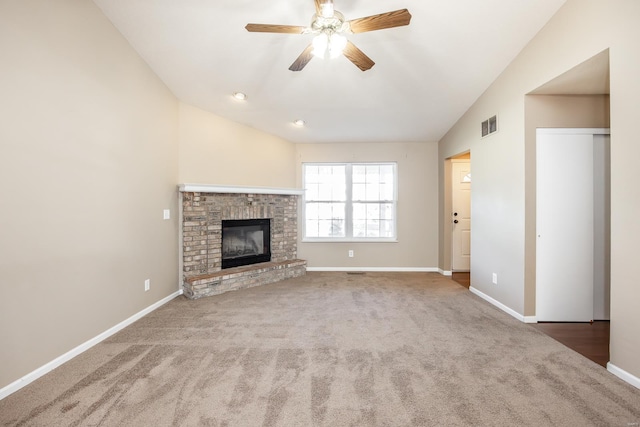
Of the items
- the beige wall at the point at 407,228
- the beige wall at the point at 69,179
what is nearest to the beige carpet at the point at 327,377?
the beige wall at the point at 69,179

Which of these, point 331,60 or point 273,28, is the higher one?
point 331,60

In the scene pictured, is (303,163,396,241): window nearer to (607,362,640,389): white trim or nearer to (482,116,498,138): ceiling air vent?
(482,116,498,138): ceiling air vent

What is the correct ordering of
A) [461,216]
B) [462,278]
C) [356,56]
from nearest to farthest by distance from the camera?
[356,56] → [462,278] → [461,216]

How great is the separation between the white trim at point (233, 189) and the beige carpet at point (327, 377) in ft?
5.32

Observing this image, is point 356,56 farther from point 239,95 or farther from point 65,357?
point 65,357

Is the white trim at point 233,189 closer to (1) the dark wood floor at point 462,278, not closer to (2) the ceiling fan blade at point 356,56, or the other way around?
(2) the ceiling fan blade at point 356,56

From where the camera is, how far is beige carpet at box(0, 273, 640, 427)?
1.66 metres

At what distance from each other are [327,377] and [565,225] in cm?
290

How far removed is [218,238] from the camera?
4.36 metres

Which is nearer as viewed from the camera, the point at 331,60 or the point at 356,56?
the point at 356,56

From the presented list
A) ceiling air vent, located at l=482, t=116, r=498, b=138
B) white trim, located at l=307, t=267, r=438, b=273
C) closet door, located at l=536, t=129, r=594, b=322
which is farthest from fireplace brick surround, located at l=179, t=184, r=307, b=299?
closet door, located at l=536, t=129, r=594, b=322

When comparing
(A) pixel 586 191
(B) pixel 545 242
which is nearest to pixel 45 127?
(B) pixel 545 242

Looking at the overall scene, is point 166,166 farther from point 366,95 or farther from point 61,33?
point 366,95

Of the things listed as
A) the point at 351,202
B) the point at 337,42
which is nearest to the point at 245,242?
the point at 351,202
